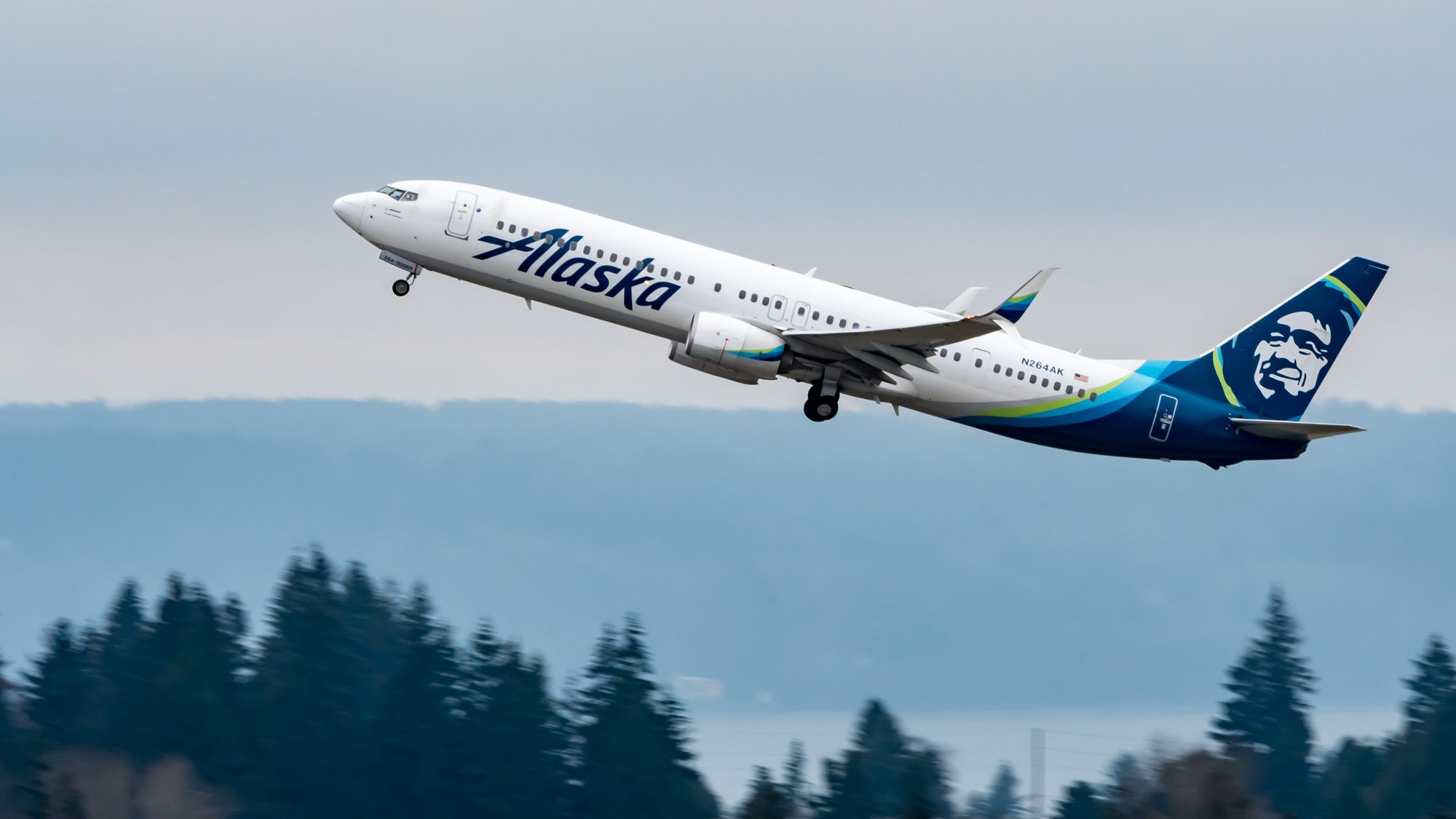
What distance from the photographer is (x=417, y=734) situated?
4596 inches

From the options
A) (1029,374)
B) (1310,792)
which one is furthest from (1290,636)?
(1029,374)

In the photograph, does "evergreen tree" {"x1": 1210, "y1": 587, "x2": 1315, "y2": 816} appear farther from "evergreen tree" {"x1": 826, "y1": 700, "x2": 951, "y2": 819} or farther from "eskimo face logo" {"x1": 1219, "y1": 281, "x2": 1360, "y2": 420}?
"eskimo face logo" {"x1": 1219, "y1": 281, "x2": 1360, "y2": 420}

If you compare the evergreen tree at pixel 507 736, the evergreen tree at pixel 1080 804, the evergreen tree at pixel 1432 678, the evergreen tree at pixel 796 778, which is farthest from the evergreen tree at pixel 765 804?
the evergreen tree at pixel 1432 678

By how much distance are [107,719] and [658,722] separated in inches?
1599

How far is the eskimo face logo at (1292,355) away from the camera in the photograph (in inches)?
2488

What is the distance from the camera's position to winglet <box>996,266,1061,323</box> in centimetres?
5178

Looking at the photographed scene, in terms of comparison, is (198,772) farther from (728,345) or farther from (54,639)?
(728,345)

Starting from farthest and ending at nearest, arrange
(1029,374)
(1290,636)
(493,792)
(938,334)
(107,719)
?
(1290,636)
(107,719)
(493,792)
(1029,374)
(938,334)

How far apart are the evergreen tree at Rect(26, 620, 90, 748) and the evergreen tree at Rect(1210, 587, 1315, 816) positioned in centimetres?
8576

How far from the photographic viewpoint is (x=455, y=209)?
57594mm

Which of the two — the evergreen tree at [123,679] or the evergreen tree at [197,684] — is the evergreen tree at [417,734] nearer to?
the evergreen tree at [197,684]

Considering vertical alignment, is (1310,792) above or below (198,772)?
above

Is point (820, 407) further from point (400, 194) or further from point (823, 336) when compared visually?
point (400, 194)

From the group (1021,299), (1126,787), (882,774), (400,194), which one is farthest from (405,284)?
(882,774)
